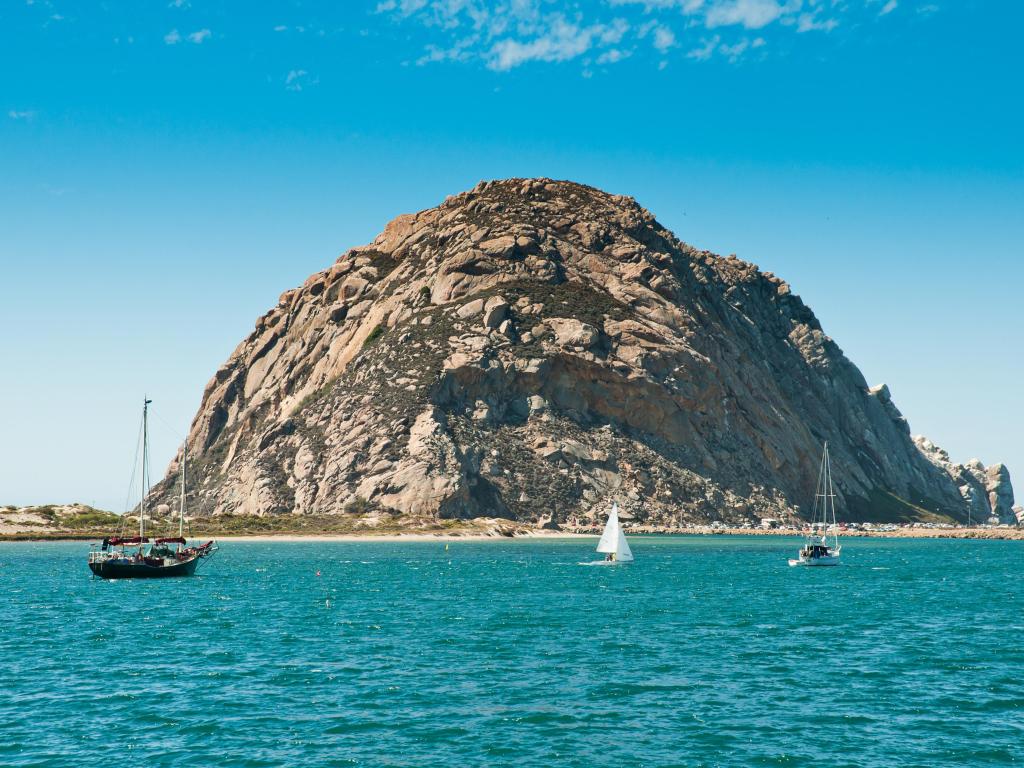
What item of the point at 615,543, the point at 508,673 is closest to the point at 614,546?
the point at 615,543

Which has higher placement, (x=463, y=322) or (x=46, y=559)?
(x=463, y=322)

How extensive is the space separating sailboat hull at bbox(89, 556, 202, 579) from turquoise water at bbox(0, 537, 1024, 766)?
3291mm

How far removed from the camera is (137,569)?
92875 millimetres

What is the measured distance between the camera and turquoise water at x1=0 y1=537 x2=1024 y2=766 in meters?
31.9

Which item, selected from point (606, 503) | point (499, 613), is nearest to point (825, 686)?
point (499, 613)

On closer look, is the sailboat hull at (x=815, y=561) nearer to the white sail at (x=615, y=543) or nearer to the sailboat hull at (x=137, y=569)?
the white sail at (x=615, y=543)

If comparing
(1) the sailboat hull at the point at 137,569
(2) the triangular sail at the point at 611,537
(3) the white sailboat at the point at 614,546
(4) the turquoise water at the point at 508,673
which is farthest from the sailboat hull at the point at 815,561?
(1) the sailboat hull at the point at 137,569

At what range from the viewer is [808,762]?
3023 centimetres

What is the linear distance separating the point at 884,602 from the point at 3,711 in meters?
59.1

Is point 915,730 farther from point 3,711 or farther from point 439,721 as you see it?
point 3,711

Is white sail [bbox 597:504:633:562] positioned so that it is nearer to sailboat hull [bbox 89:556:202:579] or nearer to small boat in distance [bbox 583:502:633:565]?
small boat in distance [bbox 583:502:633:565]

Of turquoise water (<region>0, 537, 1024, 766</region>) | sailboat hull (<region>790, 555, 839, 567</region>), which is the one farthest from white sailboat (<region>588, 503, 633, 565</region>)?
turquoise water (<region>0, 537, 1024, 766</region>)

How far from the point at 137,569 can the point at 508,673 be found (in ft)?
196

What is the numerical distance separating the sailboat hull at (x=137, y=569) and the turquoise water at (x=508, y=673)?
3.29 meters
